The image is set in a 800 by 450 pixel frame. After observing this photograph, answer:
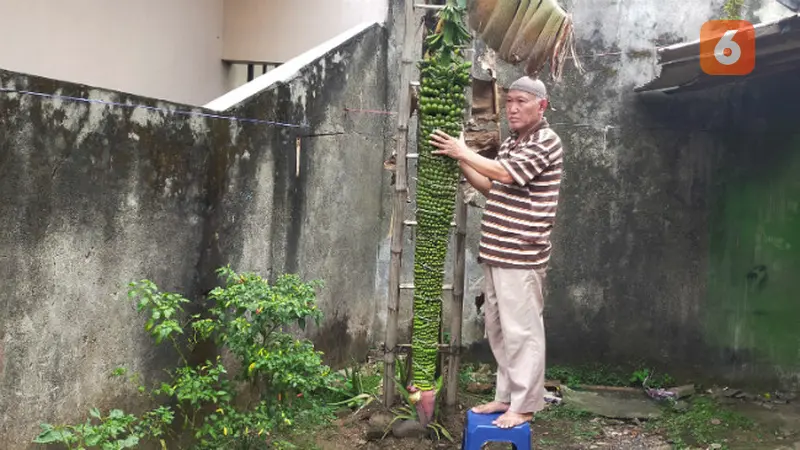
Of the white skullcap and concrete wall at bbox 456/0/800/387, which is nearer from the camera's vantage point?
the white skullcap

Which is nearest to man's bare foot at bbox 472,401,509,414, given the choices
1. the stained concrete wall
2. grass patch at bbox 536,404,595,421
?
grass patch at bbox 536,404,595,421

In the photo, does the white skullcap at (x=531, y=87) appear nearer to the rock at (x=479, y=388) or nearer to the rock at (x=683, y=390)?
the rock at (x=479, y=388)

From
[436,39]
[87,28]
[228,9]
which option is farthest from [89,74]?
[436,39]

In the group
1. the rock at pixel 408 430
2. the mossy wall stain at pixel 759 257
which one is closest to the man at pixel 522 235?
the rock at pixel 408 430

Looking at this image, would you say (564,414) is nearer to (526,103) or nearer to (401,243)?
(401,243)

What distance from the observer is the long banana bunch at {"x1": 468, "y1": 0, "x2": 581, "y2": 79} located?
4.48m

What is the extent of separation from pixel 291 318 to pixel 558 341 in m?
3.41

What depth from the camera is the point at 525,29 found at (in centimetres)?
451

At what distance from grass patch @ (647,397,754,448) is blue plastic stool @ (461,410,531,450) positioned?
1.57 m

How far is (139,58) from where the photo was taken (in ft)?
22.2

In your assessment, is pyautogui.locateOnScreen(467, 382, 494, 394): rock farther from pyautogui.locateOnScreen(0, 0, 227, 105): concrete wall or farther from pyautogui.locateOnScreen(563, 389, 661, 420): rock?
pyautogui.locateOnScreen(0, 0, 227, 105): concrete wall

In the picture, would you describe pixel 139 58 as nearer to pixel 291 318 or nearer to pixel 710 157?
pixel 291 318

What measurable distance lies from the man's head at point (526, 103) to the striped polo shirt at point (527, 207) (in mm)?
81

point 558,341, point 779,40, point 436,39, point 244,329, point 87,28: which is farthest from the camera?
point 558,341
